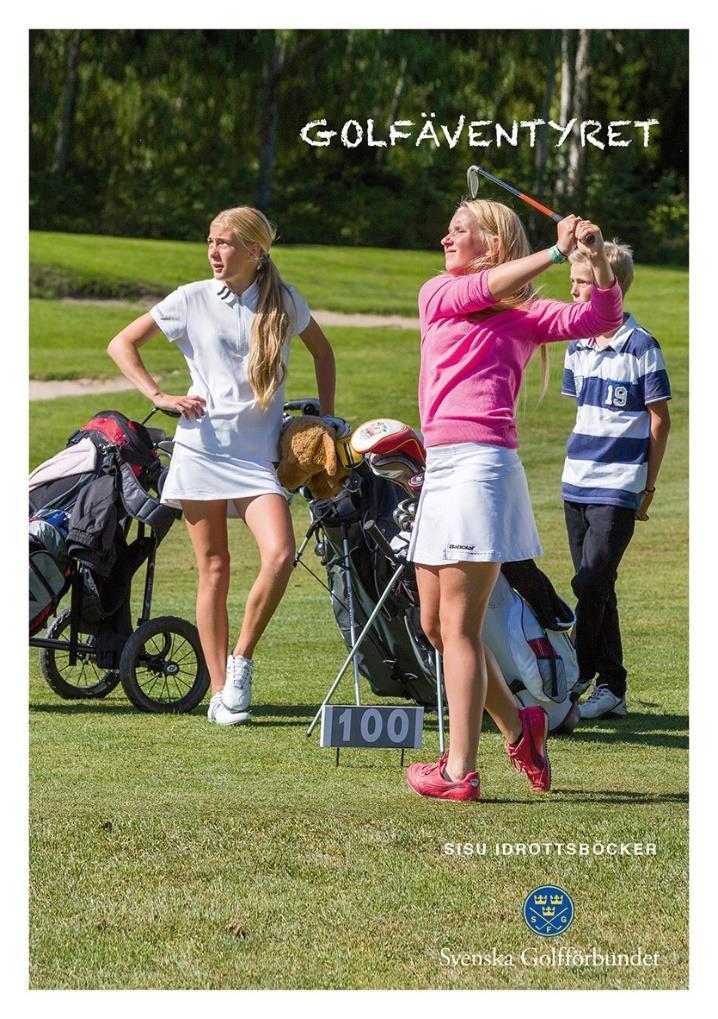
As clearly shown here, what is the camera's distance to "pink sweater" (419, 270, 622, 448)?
4.60m

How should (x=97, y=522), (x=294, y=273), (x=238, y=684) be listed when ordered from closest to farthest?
1. (x=238, y=684)
2. (x=97, y=522)
3. (x=294, y=273)

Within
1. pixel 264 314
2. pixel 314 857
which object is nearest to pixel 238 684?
pixel 264 314

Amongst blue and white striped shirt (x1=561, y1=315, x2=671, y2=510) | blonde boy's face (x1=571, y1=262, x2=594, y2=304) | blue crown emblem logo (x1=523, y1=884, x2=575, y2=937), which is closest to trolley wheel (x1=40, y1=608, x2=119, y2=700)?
blue and white striped shirt (x1=561, y1=315, x2=671, y2=510)

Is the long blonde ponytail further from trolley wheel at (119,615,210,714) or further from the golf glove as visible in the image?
trolley wheel at (119,615,210,714)

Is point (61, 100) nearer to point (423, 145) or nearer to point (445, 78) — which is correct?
point (445, 78)

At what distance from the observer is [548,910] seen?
4.35 metres

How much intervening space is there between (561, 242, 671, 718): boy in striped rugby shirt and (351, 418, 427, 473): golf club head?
44.1 inches

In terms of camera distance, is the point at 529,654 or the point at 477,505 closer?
the point at 477,505

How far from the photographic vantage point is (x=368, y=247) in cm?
830

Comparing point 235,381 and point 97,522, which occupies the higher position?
point 235,381

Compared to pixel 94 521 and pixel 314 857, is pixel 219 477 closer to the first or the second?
pixel 94 521

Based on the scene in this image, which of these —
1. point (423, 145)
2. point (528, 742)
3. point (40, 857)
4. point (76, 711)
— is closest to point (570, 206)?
point (423, 145)

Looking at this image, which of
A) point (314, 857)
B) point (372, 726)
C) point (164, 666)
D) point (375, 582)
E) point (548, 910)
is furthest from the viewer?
point (164, 666)

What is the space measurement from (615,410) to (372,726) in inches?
68.3
